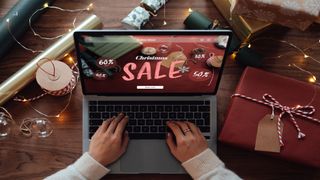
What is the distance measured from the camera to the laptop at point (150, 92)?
1.03m

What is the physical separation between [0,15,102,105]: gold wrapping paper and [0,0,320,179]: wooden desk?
0.10ft

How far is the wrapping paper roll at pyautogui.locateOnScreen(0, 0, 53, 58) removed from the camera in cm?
116

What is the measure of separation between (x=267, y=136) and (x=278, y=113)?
7 cm

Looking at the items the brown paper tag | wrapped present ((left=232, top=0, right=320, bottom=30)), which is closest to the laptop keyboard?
the brown paper tag

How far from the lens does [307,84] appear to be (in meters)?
1.15

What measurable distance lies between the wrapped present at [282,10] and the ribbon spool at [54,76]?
0.46 m

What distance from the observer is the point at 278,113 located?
44.5 inches

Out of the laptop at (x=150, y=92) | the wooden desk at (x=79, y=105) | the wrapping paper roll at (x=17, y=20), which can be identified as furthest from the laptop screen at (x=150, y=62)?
the wrapping paper roll at (x=17, y=20)

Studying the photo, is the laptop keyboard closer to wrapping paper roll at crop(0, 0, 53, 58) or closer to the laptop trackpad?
the laptop trackpad

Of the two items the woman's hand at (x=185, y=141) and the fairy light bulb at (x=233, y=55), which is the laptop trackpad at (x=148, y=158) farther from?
the fairy light bulb at (x=233, y=55)

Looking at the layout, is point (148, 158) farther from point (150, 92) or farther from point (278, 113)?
point (278, 113)

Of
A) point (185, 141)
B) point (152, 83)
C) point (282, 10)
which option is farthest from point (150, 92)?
point (282, 10)

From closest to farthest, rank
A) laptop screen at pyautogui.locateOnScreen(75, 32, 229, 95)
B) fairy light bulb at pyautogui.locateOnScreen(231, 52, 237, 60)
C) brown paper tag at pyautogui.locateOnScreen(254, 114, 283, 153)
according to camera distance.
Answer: laptop screen at pyautogui.locateOnScreen(75, 32, 229, 95), brown paper tag at pyautogui.locateOnScreen(254, 114, 283, 153), fairy light bulb at pyautogui.locateOnScreen(231, 52, 237, 60)

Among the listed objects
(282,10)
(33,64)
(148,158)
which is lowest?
(148,158)
